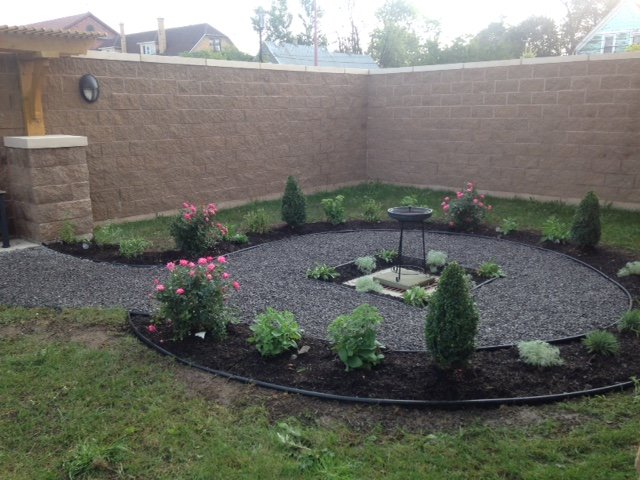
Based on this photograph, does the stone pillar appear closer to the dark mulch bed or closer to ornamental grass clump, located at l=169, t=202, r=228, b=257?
ornamental grass clump, located at l=169, t=202, r=228, b=257

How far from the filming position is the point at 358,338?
356 cm

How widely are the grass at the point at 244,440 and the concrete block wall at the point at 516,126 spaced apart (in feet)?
21.2

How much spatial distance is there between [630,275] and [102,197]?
6.58 meters

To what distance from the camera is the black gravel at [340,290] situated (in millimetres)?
4523

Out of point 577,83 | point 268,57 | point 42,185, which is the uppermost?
point 268,57

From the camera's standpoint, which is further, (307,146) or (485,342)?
(307,146)

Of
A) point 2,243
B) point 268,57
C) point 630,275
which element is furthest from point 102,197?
point 268,57

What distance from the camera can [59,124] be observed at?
7164 mm

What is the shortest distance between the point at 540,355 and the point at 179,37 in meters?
53.6

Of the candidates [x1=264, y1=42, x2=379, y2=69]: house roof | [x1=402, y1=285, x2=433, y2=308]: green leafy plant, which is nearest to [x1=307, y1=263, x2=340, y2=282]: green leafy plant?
[x1=402, y1=285, x2=433, y2=308]: green leafy plant

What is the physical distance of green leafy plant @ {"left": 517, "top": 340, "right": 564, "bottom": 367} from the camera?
3.61 m

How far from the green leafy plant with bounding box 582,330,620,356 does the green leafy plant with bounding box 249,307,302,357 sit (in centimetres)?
201

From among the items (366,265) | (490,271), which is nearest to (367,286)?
(366,265)

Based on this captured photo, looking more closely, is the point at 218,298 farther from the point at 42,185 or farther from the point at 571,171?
the point at 571,171
